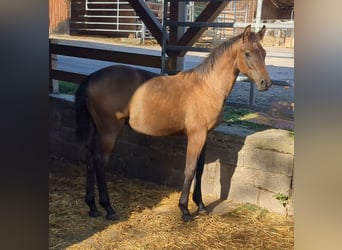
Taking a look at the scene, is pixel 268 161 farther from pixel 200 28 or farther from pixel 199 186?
pixel 200 28

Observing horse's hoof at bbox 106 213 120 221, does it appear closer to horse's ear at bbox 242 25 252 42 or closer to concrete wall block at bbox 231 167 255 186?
concrete wall block at bbox 231 167 255 186

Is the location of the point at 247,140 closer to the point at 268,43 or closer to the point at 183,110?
the point at 183,110

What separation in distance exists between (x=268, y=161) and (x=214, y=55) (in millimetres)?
1131

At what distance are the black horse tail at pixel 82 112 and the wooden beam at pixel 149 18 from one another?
6.35 ft

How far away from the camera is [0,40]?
3.65 feet

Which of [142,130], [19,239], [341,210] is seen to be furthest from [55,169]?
[341,210]

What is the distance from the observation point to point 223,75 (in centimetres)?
422

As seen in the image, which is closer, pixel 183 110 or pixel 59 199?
pixel 183 110

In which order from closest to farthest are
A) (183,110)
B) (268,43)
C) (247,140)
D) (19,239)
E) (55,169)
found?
(19,239), (183,110), (247,140), (55,169), (268,43)

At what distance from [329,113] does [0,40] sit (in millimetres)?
789

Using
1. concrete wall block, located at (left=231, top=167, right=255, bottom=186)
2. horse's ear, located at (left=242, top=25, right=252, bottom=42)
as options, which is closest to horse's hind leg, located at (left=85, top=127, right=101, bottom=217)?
concrete wall block, located at (left=231, top=167, right=255, bottom=186)

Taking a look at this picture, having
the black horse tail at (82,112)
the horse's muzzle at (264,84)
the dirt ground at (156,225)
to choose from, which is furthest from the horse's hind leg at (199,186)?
the black horse tail at (82,112)

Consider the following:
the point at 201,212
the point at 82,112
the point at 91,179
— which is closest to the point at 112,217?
the point at 91,179

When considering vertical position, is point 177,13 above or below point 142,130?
above
